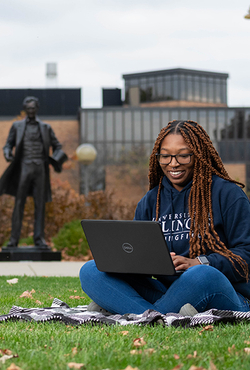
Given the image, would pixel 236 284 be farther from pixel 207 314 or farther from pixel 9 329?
pixel 9 329

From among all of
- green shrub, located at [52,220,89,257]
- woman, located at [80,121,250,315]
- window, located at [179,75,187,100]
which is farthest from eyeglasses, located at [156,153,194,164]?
window, located at [179,75,187,100]

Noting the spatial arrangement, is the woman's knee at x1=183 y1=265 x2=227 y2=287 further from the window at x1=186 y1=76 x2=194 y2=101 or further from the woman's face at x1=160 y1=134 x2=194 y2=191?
the window at x1=186 y1=76 x2=194 y2=101

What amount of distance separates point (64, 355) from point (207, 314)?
1177 mm

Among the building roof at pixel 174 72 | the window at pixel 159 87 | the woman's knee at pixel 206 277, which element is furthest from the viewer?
the building roof at pixel 174 72

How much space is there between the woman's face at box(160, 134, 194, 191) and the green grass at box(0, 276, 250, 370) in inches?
42.6

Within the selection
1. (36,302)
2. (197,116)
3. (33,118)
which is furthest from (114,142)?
(36,302)

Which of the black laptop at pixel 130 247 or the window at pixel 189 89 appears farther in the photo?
the window at pixel 189 89

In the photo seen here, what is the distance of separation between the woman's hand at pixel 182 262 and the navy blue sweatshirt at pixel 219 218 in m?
0.10

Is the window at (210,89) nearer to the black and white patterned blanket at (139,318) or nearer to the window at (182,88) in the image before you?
the window at (182,88)

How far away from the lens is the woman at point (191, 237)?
319 centimetres

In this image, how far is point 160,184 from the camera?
150 inches

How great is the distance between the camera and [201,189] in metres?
3.45

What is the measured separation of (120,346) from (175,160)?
60.0 inches

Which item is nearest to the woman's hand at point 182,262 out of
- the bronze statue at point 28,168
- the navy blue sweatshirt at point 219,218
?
the navy blue sweatshirt at point 219,218
